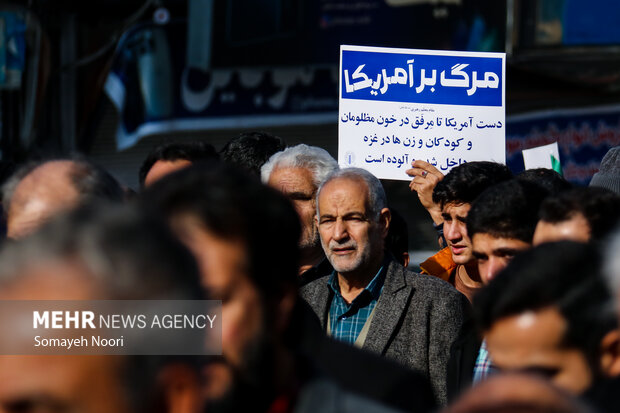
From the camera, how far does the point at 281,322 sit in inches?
72.6

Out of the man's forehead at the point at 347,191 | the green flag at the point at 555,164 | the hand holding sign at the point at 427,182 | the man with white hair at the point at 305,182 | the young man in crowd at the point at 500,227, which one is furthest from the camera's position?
the green flag at the point at 555,164

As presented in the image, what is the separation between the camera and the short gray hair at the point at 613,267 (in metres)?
2.00

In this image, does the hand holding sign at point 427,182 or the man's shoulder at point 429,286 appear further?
the hand holding sign at point 427,182

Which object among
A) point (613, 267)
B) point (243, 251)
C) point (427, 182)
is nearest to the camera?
point (243, 251)

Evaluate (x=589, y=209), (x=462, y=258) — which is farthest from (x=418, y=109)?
(x=589, y=209)

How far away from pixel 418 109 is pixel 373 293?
4.59 feet

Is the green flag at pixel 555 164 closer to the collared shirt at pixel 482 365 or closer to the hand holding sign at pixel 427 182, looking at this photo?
the hand holding sign at pixel 427 182

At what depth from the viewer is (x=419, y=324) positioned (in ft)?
11.9

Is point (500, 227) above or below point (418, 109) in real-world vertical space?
below

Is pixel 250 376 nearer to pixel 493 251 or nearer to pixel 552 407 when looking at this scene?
pixel 552 407

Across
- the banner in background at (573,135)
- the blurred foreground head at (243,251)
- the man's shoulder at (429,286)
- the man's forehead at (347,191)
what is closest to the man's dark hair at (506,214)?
the man's shoulder at (429,286)

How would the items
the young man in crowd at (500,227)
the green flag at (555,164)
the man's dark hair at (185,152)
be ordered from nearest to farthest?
the young man in crowd at (500,227)
the man's dark hair at (185,152)
the green flag at (555,164)

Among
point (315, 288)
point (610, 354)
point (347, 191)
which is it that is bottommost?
point (315, 288)

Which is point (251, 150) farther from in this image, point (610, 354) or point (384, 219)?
point (610, 354)
